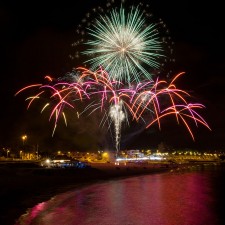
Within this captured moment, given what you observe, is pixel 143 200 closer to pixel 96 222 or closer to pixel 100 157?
pixel 96 222

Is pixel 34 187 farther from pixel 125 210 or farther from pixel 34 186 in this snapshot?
pixel 125 210

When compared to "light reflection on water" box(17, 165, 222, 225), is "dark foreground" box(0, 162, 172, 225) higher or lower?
higher

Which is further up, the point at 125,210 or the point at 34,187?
the point at 34,187

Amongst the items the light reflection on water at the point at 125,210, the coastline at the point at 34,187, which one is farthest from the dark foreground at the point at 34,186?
the light reflection on water at the point at 125,210

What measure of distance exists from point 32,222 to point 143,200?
901 centimetres

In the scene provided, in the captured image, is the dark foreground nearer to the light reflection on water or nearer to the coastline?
the coastline

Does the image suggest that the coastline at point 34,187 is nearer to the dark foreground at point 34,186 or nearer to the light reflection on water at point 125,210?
the dark foreground at point 34,186

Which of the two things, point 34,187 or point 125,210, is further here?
point 34,187

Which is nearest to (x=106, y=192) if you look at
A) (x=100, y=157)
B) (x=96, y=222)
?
(x=96, y=222)

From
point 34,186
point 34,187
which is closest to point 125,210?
point 34,187

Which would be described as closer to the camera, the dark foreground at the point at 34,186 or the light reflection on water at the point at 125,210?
the light reflection on water at the point at 125,210

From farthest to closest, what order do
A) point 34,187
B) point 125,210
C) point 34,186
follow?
point 34,186
point 34,187
point 125,210

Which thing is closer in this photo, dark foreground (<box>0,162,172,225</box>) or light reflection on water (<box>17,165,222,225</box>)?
light reflection on water (<box>17,165,222,225</box>)

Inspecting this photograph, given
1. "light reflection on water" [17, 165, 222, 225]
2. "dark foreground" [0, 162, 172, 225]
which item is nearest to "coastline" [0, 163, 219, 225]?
"dark foreground" [0, 162, 172, 225]
